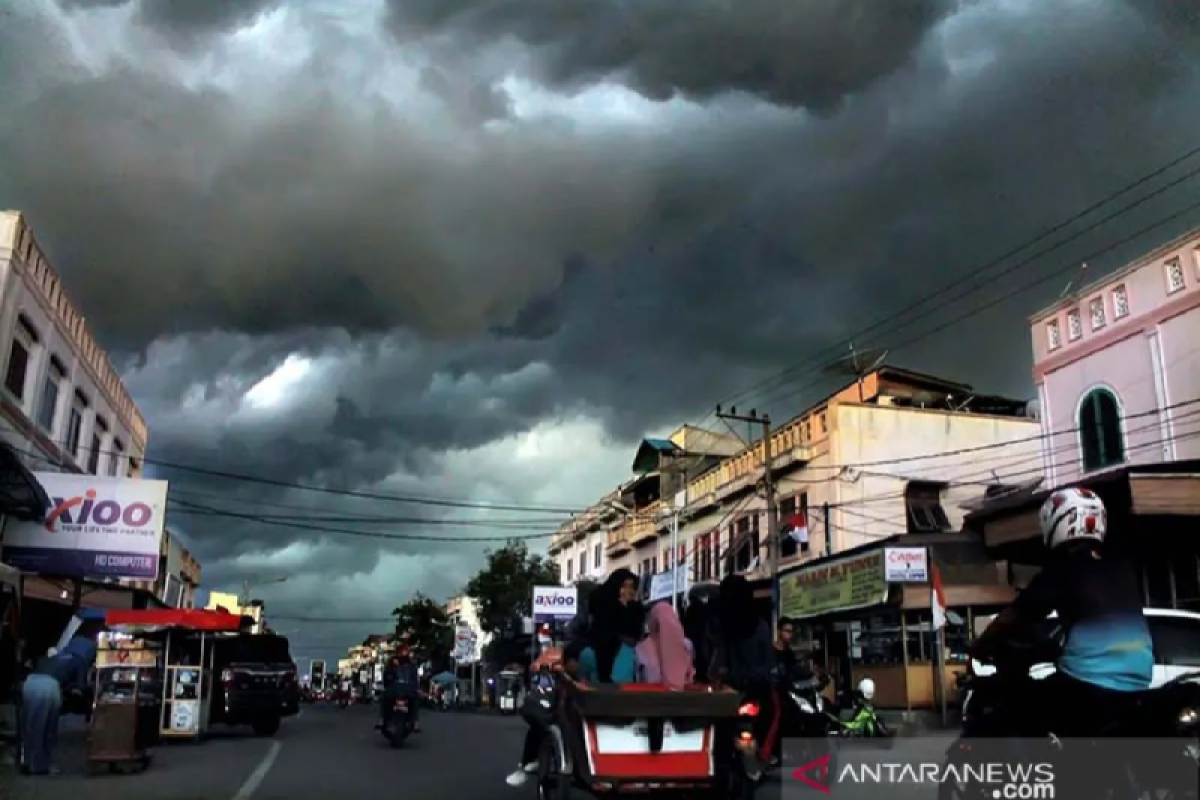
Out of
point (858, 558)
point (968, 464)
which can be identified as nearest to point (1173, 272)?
point (858, 558)

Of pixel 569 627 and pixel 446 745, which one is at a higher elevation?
pixel 569 627

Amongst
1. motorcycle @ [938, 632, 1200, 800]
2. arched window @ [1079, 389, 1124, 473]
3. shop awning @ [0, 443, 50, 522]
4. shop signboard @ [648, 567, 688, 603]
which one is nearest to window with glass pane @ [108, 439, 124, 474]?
shop awning @ [0, 443, 50, 522]

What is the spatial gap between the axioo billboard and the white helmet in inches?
991

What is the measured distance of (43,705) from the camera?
486 inches

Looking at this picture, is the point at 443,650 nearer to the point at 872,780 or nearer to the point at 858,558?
the point at 858,558

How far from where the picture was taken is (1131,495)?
1805cm

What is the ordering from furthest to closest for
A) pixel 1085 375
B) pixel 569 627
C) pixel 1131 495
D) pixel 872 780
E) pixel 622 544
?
1. pixel 622 544
2. pixel 1085 375
3. pixel 1131 495
4. pixel 872 780
5. pixel 569 627

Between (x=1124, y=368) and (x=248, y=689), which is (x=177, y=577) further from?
(x=1124, y=368)

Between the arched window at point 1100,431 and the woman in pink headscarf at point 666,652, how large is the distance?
1738 centimetres

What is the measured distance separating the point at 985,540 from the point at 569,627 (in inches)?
621

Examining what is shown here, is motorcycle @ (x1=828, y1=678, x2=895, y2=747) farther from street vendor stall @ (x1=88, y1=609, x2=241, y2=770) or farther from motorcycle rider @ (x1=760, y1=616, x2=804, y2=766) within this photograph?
street vendor stall @ (x1=88, y1=609, x2=241, y2=770)

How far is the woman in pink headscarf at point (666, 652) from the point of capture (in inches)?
306

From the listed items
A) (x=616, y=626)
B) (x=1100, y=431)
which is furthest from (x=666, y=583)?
(x=616, y=626)

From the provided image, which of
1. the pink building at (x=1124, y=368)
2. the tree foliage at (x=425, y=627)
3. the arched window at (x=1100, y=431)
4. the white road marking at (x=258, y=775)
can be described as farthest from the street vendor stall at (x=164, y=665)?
the tree foliage at (x=425, y=627)
